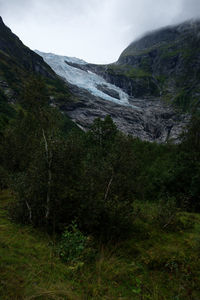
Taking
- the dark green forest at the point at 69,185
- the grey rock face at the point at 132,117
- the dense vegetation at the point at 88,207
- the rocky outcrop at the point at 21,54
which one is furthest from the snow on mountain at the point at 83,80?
the dense vegetation at the point at 88,207

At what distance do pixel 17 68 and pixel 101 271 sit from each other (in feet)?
484

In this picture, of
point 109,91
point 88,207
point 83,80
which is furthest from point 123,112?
point 88,207

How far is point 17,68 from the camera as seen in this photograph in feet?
419

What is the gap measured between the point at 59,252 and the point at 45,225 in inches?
96.2

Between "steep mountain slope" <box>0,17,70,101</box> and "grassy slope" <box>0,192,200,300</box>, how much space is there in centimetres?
10646

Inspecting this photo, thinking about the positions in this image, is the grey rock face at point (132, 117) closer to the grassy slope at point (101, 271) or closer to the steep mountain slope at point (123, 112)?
the steep mountain slope at point (123, 112)

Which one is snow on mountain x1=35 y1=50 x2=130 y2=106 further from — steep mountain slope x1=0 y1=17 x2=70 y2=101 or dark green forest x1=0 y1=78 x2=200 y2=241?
dark green forest x1=0 y1=78 x2=200 y2=241

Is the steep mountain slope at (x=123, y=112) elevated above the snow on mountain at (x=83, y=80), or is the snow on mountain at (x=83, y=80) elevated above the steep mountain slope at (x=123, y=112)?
the snow on mountain at (x=83, y=80)

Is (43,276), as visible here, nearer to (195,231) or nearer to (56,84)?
(195,231)

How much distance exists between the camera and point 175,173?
70.1 ft

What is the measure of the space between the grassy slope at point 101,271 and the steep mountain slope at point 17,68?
10646 cm

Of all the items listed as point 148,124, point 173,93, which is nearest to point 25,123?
point 148,124

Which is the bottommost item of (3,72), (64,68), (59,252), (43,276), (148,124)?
(148,124)

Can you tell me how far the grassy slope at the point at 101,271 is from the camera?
4.20 metres
